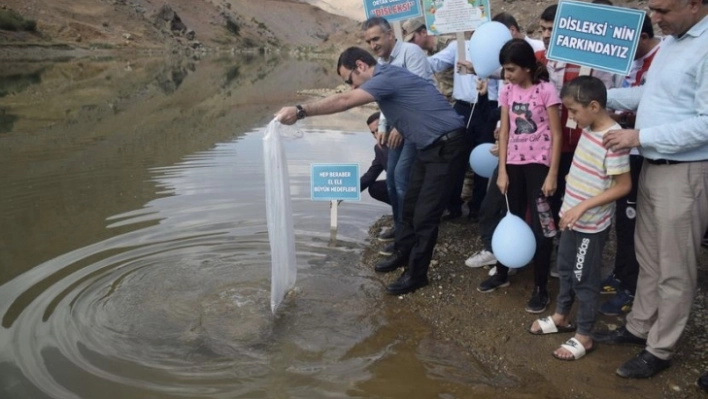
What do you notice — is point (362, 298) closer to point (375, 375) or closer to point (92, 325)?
point (375, 375)

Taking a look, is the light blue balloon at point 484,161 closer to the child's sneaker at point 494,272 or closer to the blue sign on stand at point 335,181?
the child's sneaker at point 494,272

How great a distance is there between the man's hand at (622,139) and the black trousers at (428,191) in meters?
1.25

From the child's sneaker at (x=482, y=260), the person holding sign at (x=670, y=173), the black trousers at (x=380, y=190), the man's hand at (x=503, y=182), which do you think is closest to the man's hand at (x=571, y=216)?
the person holding sign at (x=670, y=173)

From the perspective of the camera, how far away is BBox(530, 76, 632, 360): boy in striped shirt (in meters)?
3.28

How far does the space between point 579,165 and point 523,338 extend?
1.18 meters

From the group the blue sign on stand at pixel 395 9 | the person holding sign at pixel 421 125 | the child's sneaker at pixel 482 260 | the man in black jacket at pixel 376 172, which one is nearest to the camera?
the person holding sign at pixel 421 125

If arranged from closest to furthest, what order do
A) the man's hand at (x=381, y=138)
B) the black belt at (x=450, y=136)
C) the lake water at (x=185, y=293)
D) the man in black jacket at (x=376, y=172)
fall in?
the lake water at (x=185, y=293) < the black belt at (x=450, y=136) < the man's hand at (x=381, y=138) < the man in black jacket at (x=376, y=172)

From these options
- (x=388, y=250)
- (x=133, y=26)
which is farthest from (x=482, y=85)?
(x=133, y=26)

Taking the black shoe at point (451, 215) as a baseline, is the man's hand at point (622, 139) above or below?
above

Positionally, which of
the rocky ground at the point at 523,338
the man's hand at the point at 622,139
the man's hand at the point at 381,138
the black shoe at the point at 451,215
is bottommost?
the rocky ground at the point at 523,338

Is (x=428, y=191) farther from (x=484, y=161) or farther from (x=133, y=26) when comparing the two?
(x=133, y=26)

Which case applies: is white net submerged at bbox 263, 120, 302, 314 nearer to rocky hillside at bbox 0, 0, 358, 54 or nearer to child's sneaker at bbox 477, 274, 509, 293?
child's sneaker at bbox 477, 274, 509, 293

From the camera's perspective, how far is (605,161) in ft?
10.8

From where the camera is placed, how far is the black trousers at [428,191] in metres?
4.30
